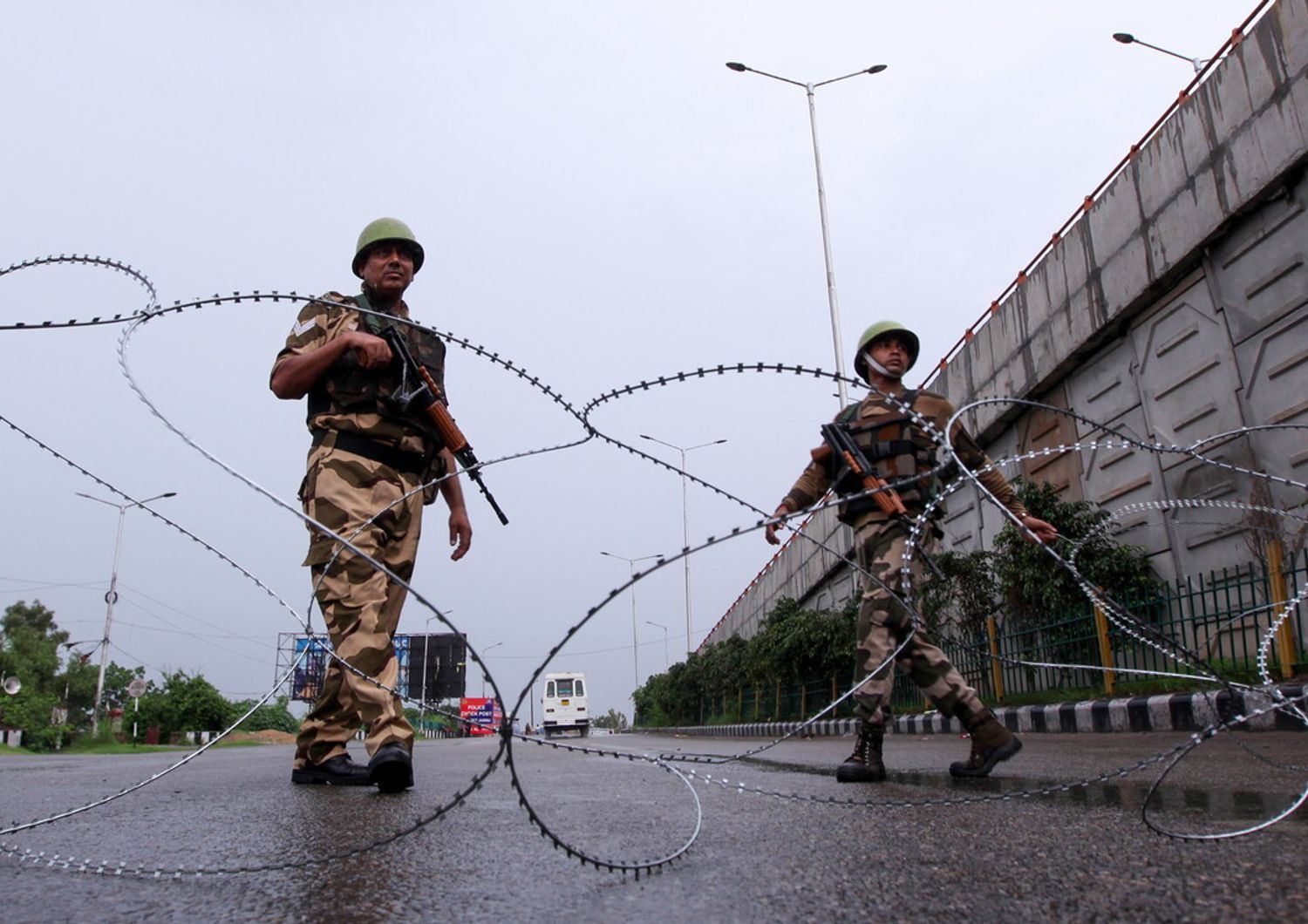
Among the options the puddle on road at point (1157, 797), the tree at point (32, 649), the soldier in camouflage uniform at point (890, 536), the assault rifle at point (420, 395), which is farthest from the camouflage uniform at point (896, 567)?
the tree at point (32, 649)

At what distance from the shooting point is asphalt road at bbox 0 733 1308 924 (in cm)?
157

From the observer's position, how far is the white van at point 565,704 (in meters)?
39.8

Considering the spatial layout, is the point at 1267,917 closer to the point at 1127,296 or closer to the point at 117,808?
the point at 117,808

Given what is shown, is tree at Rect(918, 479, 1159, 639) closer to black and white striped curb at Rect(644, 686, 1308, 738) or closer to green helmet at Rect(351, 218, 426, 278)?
black and white striped curb at Rect(644, 686, 1308, 738)

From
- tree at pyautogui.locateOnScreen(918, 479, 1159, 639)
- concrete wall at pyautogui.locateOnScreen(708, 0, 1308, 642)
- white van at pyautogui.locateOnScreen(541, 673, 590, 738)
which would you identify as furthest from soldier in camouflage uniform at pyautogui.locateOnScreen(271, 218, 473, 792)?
white van at pyautogui.locateOnScreen(541, 673, 590, 738)

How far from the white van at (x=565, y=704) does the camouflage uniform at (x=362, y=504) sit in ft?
122

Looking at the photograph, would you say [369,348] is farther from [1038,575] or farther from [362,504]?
[1038,575]

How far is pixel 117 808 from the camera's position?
342 centimetres

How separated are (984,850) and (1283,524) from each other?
7.35 meters

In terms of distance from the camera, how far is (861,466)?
13.2ft

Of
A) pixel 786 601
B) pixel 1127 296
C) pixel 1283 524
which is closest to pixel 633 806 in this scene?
pixel 1283 524

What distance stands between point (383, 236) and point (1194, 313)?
799 centimetres

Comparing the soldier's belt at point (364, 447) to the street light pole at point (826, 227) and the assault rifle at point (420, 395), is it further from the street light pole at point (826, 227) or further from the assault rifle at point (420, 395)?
the street light pole at point (826, 227)

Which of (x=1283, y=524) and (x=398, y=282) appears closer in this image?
(x=398, y=282)
